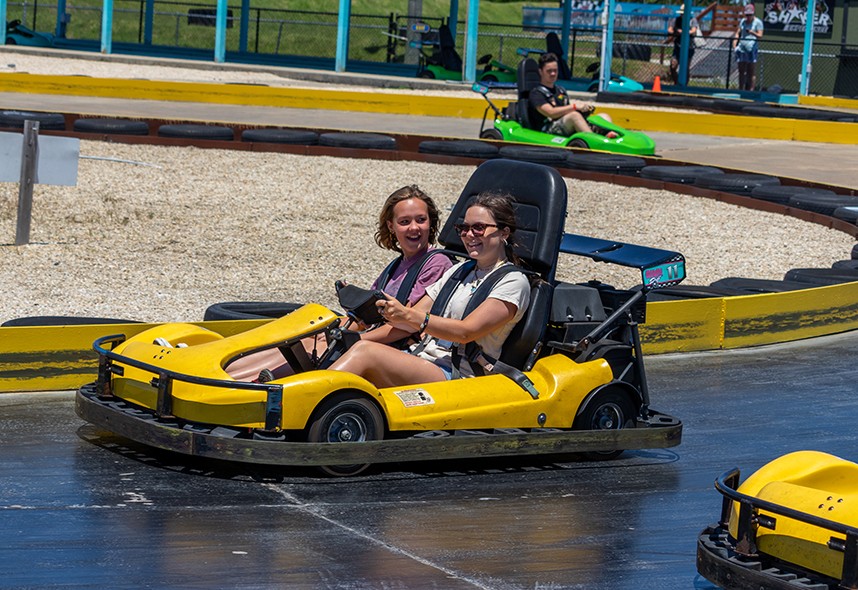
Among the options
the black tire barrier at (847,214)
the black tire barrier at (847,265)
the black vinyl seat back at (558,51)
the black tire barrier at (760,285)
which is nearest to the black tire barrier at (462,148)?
the black tire barrier at (847,214)

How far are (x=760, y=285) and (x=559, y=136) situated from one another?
6.64 meters

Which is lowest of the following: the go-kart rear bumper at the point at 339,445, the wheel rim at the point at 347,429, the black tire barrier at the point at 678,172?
the go-kart rear bumper at the point at 339,445

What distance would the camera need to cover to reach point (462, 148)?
527 inches

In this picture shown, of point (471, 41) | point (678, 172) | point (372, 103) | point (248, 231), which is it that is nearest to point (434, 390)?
point (248, 231)

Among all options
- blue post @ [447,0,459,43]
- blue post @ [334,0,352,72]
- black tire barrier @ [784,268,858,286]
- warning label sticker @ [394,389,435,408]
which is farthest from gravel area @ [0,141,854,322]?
blue post @ [447,0,459,43]

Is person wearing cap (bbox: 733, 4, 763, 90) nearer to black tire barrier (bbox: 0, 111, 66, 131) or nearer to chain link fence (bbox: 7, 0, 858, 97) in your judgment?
chain link fence (bbox: 7, 0, 858, 97)

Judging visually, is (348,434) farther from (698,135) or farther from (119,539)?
(698,135)

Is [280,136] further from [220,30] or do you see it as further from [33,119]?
[220,30]

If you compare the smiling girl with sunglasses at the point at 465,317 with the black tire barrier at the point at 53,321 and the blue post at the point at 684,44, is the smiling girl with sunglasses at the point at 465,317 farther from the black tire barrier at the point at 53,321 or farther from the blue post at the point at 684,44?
the blue post at the point at 684,44

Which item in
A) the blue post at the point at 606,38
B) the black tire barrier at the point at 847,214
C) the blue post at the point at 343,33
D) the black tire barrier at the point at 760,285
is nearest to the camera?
the black tire barrier at the point at 760,285

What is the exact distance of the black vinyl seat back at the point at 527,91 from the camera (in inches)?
522

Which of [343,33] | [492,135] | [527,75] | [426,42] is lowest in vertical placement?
[492,135]

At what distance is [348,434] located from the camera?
4.32 metres

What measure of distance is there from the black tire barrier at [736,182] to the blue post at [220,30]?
40.1 feet
